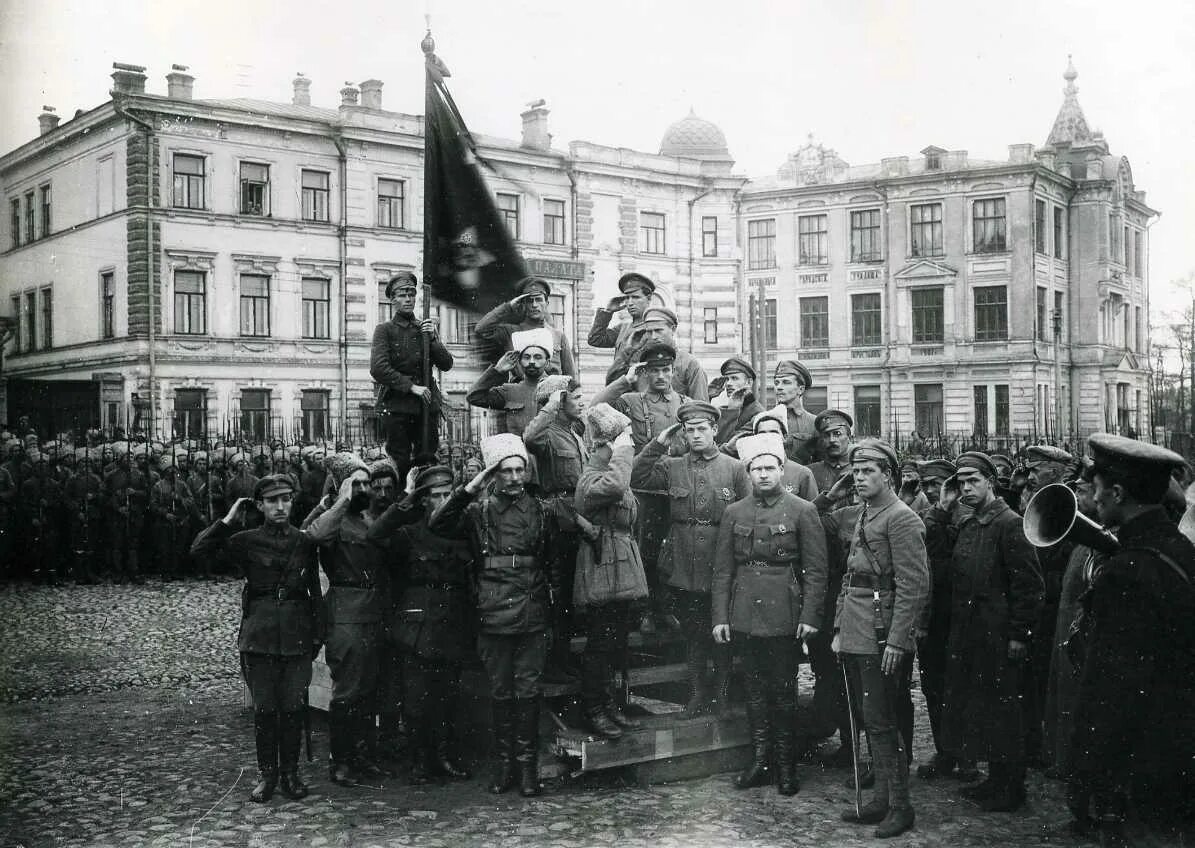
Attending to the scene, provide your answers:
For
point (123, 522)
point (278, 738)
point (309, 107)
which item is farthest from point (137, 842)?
point (309, 107)

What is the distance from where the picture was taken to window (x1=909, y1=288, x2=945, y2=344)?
129 feet

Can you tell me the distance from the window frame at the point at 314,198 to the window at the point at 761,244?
17.1m

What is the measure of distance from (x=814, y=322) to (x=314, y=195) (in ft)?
64.3

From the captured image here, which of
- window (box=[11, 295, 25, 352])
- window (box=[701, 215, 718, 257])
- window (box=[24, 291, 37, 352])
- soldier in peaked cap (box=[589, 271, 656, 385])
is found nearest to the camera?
soldier in peaked cap (box=[589, 271, 656, 385])

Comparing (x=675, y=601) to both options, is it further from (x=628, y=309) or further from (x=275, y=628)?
(x=628, y=309)

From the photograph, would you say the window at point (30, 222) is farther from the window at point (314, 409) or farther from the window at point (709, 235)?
the window at point (709, 235)

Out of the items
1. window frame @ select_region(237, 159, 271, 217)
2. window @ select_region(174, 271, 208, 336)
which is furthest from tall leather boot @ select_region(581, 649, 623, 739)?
window frame @ select_region(237, 159, 271, 217)

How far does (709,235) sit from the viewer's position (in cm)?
3769

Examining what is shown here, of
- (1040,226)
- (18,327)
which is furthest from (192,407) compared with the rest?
(1040,226)

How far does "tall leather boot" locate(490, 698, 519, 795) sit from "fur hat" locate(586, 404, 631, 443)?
1.58 metres

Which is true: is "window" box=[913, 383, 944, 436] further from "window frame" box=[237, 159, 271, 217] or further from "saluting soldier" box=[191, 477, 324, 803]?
"saluting soldier" box=[191, 477, 324, 803]

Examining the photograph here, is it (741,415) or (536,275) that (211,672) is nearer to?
(536,275)

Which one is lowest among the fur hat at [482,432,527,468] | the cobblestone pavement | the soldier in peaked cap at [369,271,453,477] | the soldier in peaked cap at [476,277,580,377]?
the cobblestone pavement

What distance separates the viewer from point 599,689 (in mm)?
6320
